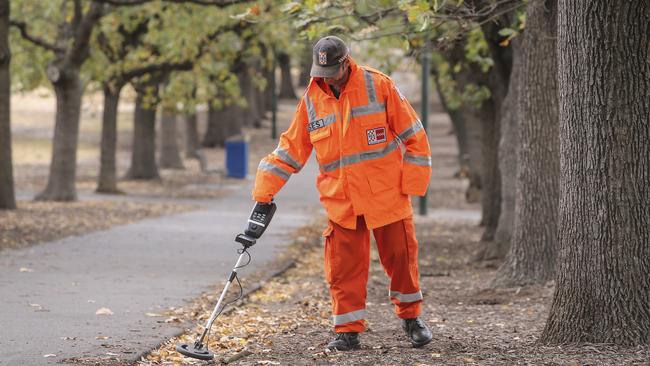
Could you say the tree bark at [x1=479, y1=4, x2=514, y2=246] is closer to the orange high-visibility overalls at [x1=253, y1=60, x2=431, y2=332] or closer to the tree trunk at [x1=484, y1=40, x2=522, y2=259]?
the tree trunk at [x1=484, y1=40, x2=522, y2=259]

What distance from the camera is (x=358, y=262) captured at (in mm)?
7117

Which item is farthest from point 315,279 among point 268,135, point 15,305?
point 268,135

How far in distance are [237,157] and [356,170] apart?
2404 centimetres

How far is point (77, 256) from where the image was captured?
12883mm

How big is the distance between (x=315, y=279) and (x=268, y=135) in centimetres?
3690

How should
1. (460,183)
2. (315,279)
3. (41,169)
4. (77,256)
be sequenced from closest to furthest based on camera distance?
(315,279) < (77,256) < (460,183) < (41,169)

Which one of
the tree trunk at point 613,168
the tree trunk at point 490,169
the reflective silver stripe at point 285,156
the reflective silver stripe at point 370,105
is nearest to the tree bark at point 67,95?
the tree trunk at point 490,169

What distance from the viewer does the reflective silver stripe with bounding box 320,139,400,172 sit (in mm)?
6934

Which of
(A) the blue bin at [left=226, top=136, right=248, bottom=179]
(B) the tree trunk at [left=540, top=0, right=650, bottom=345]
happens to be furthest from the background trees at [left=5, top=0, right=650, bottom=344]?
(A) the blue bin at [left=226, top=136, right=248, bottom=179]

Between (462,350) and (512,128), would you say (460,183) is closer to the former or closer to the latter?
(512,128)

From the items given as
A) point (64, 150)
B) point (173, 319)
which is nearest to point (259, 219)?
point (173, 319)

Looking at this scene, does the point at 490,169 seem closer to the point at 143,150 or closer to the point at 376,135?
the point at 376,135

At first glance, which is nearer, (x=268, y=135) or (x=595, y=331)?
(x=595, y=331)

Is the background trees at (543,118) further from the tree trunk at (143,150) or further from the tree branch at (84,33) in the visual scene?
the tree trunk at (143,150)
